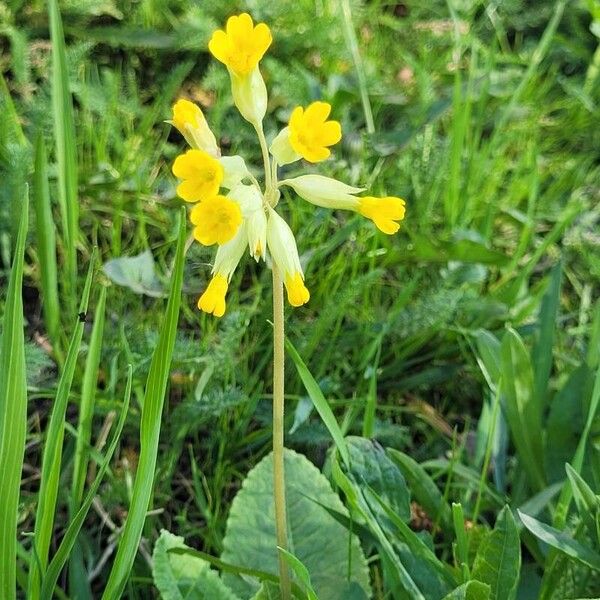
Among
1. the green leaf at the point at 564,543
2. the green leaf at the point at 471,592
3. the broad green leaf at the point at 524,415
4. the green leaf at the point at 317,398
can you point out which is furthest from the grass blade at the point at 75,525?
the broad green leaf at the point at 524,415

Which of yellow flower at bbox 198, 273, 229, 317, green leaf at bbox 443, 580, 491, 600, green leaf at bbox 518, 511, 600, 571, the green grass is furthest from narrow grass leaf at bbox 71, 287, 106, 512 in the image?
green leaf at bbox 518, 511, 600, 571

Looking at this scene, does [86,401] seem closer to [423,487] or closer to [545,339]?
[423,487]

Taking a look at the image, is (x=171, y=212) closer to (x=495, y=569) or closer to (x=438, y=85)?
(x=438, y=85)

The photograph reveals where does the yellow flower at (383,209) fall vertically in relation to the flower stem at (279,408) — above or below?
above

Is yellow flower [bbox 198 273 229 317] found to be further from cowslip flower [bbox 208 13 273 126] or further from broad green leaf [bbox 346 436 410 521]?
broad green leaf [bbox 346 436 410 521]

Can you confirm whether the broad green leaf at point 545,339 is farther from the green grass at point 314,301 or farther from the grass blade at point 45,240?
the grass blade at point 45,240

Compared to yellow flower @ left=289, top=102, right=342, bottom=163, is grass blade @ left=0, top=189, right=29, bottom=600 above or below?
below
